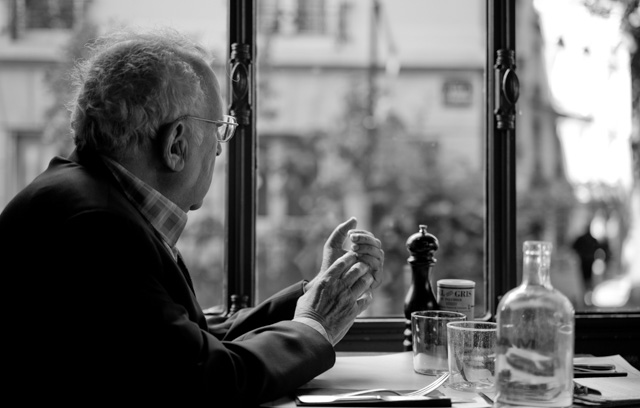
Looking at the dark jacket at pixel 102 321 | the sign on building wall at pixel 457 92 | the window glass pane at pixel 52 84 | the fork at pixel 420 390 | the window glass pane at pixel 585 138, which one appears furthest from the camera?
the sign on building wall at pixel 457 92

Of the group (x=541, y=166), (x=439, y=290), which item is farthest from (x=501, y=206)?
(x=541, y=166)

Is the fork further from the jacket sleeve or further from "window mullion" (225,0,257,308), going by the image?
"window mullion" (225,0,257,308)

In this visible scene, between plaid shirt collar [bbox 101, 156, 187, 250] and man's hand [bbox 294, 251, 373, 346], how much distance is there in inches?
13.1

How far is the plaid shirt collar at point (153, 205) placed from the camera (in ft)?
A: 4.93

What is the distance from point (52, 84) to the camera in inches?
122

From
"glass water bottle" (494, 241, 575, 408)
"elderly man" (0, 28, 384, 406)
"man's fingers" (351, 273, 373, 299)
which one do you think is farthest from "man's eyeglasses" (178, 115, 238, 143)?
"glass water bottle" (494, 241, 575, 408)

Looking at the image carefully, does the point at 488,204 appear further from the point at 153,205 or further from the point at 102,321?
the point at 102,321

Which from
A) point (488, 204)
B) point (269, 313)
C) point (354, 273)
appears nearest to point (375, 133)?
point (488, 204)

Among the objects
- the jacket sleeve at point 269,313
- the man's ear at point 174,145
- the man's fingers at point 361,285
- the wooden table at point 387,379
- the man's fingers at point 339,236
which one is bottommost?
the wooden table at point 387,379

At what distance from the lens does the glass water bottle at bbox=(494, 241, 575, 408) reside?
1249 mm

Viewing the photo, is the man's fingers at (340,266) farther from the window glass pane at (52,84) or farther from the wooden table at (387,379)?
the window glass pane at (52,84)

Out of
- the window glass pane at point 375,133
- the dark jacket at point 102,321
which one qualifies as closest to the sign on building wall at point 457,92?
the window glass pane at point 375,133

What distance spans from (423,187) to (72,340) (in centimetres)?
260

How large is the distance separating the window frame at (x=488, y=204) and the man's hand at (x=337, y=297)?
684 millimetres
